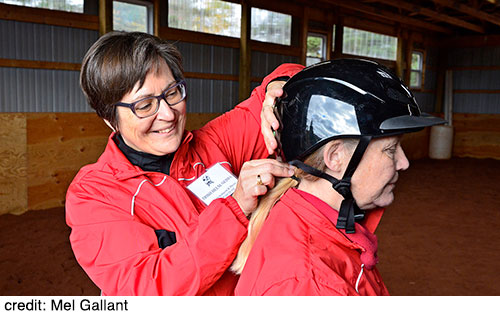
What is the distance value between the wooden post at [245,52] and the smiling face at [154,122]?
7154 millimetres

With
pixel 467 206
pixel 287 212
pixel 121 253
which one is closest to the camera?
pixel 287 212

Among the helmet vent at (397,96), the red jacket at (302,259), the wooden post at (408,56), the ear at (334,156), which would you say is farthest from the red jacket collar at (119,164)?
the wooden post at (408,56)

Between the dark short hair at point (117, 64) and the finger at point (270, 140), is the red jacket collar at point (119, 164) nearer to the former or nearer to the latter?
the dark short hair at point (117, 64)

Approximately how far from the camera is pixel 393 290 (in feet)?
13.8

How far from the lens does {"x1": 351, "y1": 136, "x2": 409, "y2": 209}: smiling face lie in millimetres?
1263

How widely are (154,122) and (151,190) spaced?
0.86ft

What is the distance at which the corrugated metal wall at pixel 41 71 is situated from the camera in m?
5.81

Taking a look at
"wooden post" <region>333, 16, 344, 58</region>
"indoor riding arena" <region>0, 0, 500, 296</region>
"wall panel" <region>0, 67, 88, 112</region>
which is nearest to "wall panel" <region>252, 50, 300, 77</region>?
"indoor riding arena" <region>0, 0, 500, 296</region>

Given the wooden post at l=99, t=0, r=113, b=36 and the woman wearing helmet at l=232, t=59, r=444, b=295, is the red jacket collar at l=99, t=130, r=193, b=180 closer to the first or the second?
the woman wearing helmet at l=232, t=59, r=444, b=295

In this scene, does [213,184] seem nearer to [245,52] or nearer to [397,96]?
[397,96]

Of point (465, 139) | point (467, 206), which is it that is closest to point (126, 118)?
point (467, 206)

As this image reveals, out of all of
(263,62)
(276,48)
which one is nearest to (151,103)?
(263,62)

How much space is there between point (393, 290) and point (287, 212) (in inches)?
134
